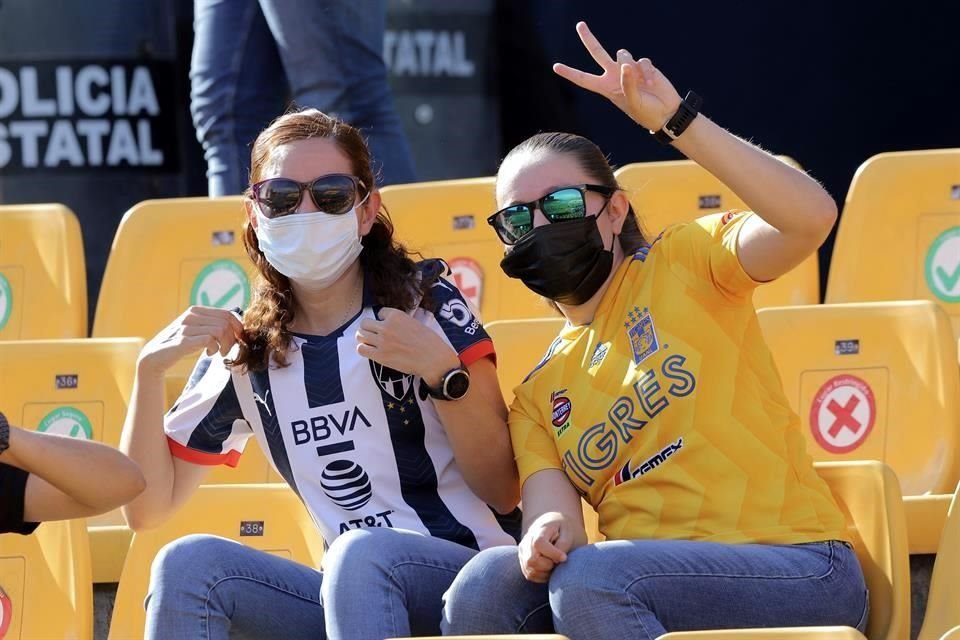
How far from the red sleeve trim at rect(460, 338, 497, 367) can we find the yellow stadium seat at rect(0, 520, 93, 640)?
2.77 ft

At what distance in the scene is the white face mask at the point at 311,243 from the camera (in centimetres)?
282

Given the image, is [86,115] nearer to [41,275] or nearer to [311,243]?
[41,275]

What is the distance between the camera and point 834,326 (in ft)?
11.4

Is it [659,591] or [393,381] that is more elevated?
[393,381]

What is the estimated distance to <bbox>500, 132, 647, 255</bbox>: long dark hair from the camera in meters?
2.80

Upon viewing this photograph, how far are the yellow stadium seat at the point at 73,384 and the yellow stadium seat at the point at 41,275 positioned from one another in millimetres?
606

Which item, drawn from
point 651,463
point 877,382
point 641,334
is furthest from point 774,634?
point 877,382

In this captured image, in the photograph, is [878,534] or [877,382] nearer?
[878,534]

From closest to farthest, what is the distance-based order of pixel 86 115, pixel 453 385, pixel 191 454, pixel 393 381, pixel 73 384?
pixel 453 385 < pixel 393 381 < pixel 191 454 < pixel 73 384 < pixel 86 115

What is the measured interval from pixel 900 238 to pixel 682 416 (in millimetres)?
1734

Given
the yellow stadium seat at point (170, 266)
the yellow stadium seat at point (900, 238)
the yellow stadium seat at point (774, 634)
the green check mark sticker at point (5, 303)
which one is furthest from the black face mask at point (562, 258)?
the green check mark sticker at point (5, 303)

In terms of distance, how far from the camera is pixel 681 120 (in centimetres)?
253

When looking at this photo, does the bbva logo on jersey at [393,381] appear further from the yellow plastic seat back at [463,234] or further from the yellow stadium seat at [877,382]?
the yellow plastic seat back at [463,234]

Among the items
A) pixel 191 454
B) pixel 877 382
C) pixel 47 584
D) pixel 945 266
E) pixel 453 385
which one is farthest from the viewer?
pixel 945 266
